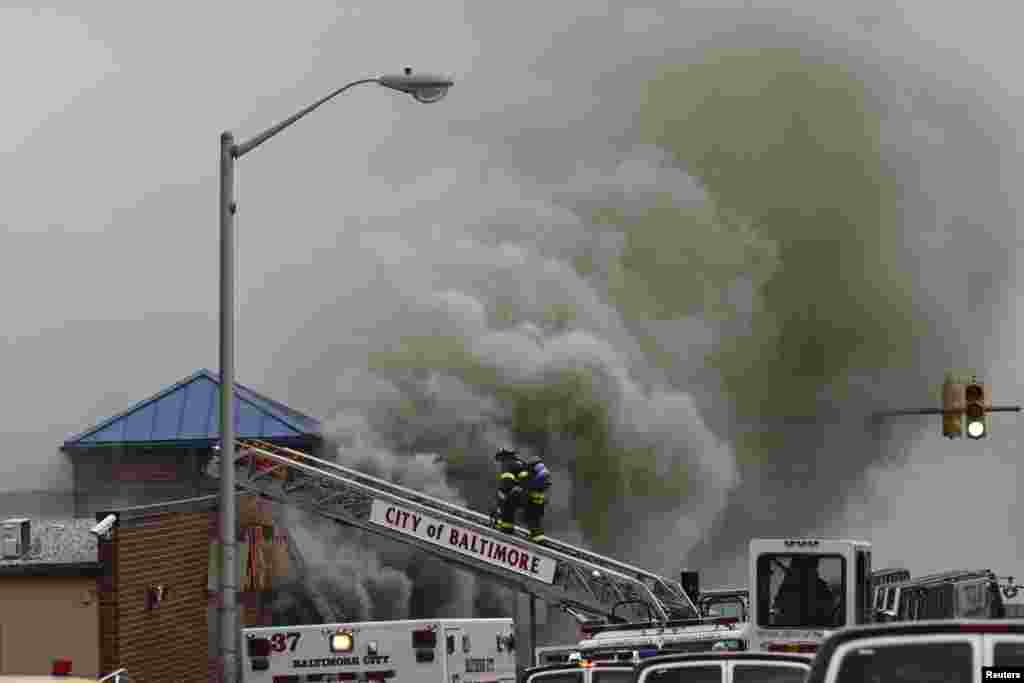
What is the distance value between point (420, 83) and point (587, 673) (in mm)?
6960

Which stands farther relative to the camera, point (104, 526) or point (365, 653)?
point (104, 526)

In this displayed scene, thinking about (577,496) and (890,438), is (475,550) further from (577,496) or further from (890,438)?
(890,438)

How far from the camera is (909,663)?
32.9 ft

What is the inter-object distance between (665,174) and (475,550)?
23.1m

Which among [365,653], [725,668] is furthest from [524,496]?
[725,668]

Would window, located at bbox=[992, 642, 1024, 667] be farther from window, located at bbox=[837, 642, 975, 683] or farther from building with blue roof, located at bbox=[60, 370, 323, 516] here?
building with blue roof, located at bbox=[60, 370, 323, 516]

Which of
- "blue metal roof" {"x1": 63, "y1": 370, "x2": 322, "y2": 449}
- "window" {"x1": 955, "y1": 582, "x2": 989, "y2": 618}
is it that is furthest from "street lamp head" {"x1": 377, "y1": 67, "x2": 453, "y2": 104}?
"blue metal roof" {"x1": 63, "y1": 370, "x2": 322, "y2": 449}

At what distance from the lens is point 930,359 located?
5972 cm

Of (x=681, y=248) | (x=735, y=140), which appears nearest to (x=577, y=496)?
(x=681, y=248)

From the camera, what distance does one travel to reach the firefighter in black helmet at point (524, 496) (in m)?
31.8

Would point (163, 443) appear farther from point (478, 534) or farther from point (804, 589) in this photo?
point (804, 589)

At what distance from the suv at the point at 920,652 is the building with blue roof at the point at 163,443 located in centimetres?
3480

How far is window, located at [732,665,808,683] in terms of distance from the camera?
1488cm

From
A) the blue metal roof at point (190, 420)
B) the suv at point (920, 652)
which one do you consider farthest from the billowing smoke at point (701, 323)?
the suv at point (920, 652)
